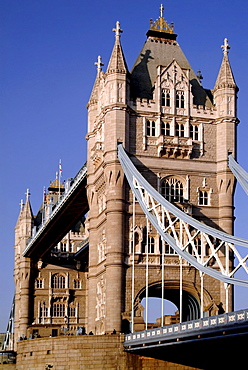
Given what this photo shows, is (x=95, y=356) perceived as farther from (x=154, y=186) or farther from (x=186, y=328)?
(x=154, y=186)

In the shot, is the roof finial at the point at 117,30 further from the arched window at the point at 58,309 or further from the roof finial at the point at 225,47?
the arched window at the point at 58,309

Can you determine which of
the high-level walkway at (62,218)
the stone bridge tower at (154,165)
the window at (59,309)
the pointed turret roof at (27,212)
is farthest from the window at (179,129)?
the pointed turret roof at (27,212)

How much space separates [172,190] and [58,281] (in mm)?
40568

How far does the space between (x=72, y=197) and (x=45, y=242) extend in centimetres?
1661

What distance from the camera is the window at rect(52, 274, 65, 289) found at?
315 feet

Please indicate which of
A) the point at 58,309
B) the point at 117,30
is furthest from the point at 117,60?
the point at 58,309

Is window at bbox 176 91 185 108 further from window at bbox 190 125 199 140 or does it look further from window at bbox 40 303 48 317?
window at bbox 40 303 48 317

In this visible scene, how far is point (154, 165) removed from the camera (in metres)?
58.6

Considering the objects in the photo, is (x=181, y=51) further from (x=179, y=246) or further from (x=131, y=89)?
(x=179, y=246)

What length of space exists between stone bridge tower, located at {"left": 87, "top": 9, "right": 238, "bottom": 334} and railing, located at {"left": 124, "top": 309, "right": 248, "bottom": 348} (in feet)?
15.0

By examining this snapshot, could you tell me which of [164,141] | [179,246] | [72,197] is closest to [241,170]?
[164,141]

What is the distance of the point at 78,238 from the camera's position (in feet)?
329

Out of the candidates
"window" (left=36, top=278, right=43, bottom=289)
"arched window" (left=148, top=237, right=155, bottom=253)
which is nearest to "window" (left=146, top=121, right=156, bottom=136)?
"arched window" (left=148, top=237, right=155, bottom=253)

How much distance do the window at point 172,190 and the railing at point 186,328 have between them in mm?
10986
